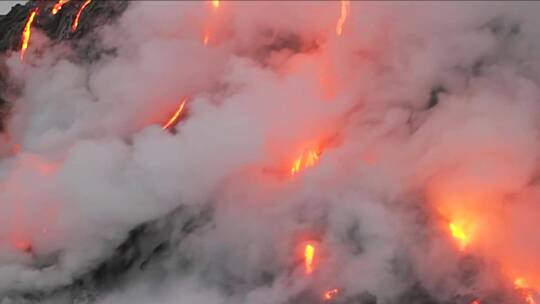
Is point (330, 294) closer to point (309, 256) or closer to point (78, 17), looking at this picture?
point (309, 256)

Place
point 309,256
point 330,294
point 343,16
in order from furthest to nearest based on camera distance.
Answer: point 343,16 < point 309,256 < point 330,294

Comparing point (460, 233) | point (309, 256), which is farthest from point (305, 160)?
point (460, 233)

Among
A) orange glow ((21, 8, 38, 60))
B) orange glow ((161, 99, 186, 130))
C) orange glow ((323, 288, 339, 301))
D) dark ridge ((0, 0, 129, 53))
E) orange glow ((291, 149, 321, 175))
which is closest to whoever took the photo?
orange glow ((323, 288, 339, 301))

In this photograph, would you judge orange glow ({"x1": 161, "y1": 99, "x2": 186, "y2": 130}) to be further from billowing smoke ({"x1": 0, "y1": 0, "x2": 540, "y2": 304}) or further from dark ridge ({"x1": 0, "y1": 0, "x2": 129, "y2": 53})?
dark ridge ({"x1": 0, "y1": 0, "x2": 129, "y2": 53})

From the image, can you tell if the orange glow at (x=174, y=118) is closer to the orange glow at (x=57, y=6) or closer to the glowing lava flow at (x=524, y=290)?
the orange glow at (x=57, y=6)

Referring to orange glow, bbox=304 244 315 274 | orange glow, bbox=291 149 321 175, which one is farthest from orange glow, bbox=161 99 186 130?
orange glow, bbox=304 244 315 274
